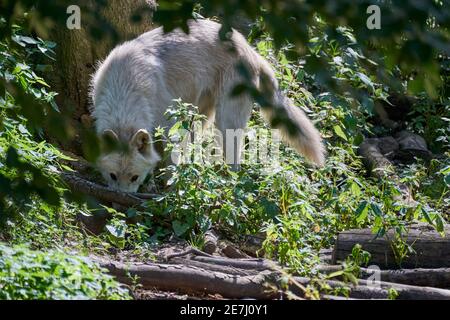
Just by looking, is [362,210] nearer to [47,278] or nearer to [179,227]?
[179,227]

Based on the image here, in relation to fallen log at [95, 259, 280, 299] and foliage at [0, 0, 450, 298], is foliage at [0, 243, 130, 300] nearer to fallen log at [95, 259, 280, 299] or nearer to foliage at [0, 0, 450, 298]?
foliage at [0, 0, 450, 298]

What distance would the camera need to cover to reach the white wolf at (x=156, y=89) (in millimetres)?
8281

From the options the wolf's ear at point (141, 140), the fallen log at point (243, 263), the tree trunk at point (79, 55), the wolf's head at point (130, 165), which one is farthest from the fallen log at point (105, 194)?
the fallen log at point (243, 263)

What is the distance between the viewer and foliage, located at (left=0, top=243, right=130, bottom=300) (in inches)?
163

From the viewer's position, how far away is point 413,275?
573 cm

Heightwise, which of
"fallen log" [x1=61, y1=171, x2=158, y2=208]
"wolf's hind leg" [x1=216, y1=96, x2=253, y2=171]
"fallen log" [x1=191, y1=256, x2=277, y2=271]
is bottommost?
"fallen log" [x1=191, y1=256, x2=277, y2=271]

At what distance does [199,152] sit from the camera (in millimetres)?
7133

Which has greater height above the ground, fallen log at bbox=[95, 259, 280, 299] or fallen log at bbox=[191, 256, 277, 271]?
fallen log at bbox=[191, 256, 277, 271]

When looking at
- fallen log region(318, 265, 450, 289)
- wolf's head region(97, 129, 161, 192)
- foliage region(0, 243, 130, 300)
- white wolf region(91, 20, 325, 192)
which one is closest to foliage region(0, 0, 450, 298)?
foliage region(0, 243, 130, 300)

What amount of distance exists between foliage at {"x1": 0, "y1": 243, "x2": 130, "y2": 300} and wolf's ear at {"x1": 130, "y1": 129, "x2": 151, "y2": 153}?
3802 millimetres

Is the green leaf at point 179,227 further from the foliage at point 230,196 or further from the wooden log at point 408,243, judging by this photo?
the wooden log at point 408,243

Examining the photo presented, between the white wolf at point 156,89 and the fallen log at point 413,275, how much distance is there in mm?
2516

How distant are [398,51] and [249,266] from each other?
11.4 feet

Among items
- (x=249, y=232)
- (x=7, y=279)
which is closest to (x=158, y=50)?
(x=249, y=232)
